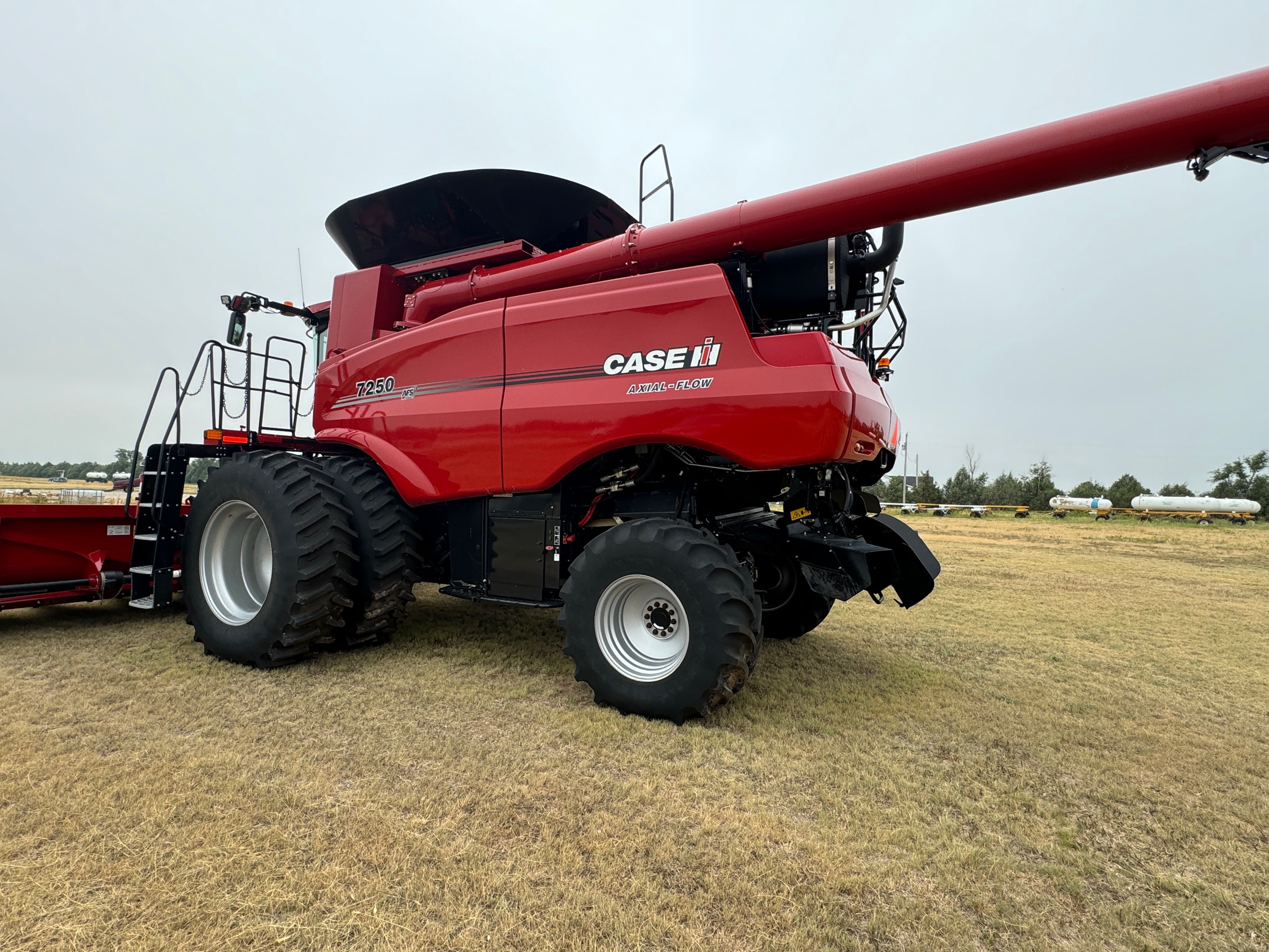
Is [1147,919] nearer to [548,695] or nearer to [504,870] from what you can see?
[504,870]

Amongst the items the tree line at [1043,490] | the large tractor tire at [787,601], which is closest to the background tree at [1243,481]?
the tree line at [1043,490]

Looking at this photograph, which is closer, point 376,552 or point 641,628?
point 641,628

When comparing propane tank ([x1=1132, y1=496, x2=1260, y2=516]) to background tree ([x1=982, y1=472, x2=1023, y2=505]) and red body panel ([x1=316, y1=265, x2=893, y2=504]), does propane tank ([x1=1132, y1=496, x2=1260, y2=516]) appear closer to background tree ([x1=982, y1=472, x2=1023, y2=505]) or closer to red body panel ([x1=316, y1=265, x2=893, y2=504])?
background tree ([x1=982, y1=472, x2=1023, y2=505])

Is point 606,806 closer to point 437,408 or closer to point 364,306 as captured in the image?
point 437,408

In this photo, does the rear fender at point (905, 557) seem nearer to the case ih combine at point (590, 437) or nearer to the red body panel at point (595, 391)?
the case ih combine at point (590, 437)

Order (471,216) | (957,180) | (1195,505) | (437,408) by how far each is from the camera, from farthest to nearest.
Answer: (1195,505) < (471,216) < (437,408) < (957,180)

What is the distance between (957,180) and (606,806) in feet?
10.5

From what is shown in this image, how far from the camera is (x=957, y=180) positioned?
305cm

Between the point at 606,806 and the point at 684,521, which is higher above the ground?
the point at 684,521

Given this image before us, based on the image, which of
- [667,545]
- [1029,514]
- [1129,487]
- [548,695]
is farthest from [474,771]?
[1129,487]

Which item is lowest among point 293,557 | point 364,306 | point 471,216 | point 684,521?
point 293,557

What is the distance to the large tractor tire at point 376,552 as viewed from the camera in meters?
4.31

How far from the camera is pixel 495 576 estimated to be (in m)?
4.31

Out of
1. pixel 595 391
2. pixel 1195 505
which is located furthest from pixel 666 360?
pixel 1195 505
